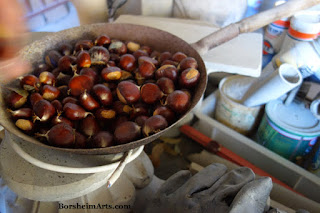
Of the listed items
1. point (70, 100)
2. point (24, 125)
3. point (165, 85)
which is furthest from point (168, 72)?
point (24, 125)

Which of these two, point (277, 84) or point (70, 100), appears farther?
point (277, 84)

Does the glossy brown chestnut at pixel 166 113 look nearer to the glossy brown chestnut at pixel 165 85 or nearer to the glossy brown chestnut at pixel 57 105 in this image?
the glossy brown chestnut at pixel 165 85

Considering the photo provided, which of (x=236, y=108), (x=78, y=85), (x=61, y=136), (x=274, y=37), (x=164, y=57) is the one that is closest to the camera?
(x=61, y=136)

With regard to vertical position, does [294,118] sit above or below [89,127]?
below

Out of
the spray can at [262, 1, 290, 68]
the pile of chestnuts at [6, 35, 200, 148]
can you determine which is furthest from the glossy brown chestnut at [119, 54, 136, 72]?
the spray can at [262, 1, 290, 68]

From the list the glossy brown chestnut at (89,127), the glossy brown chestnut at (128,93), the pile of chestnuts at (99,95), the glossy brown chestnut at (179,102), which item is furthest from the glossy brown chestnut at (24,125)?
the glossy brown chestnut at (179,102)

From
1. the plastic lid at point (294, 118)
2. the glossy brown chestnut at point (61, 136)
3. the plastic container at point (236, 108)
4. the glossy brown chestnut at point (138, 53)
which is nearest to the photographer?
the glossy brown chestnut at point (61, 136)

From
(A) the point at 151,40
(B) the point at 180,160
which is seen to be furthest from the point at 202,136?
(A) the point at 151,40

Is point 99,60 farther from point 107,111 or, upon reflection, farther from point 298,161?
point 298,161

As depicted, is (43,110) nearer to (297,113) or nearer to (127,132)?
(127,132)
